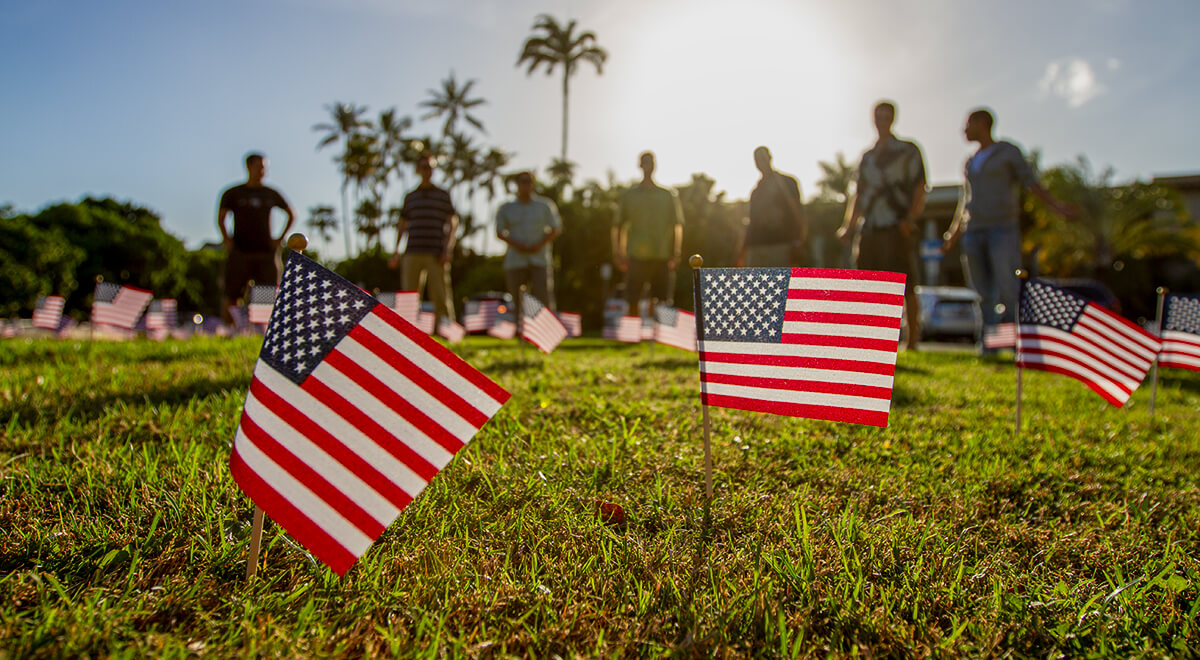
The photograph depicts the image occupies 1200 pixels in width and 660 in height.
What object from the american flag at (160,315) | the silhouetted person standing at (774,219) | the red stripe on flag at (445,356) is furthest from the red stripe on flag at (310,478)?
the american flag at (160,315)

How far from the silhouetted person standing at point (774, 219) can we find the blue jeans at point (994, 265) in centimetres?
189

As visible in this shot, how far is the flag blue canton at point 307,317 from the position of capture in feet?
5.74

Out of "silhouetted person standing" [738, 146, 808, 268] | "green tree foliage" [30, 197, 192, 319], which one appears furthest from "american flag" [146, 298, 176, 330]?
"green tree foliage" [30, 197, 192, 319]

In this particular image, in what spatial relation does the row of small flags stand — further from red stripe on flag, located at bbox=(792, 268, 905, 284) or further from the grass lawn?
red stripe on flag, located at bbox=(792, 268, 905, 284)

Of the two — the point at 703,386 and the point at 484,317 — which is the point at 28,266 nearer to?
the point at 484,317

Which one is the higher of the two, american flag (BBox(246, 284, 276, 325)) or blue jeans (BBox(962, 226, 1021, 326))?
blue jeans (BBox(962, 226, 1021, 326))

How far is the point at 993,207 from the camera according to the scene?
655cm

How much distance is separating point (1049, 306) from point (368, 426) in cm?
393

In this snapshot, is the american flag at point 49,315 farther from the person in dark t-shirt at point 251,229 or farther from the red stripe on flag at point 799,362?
the red stripe on flag at point 799,362

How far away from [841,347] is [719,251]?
33962mm

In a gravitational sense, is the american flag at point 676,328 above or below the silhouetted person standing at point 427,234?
below

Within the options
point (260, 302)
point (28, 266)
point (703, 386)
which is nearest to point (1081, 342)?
point (703, 386)

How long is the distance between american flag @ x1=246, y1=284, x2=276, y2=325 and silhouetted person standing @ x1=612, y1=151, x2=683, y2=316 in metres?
3.62

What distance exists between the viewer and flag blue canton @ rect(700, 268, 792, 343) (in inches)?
97.1
